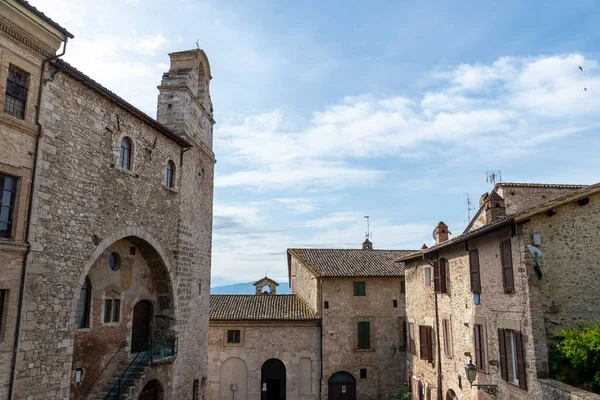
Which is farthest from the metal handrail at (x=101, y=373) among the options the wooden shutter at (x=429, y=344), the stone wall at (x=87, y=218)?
the wooden shutter at (x=429, y=344)

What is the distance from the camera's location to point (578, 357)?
11617mm

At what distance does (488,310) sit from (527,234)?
3744mm

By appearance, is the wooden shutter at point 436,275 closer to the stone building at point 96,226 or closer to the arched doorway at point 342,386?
the stone building at point 96,226

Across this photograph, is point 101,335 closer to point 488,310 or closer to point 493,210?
point 488,310

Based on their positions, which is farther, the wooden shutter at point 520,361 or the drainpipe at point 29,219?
the wooden shutter at point 520,361

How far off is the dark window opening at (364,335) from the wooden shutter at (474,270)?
1438 centimetres

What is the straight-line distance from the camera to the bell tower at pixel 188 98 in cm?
1962

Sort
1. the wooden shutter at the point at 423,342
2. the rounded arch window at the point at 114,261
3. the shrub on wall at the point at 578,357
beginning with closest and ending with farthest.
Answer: the shrub on wall at the point at 578,357 < the rounded arch window at the point at 114,261 < the wooden shutter at the point at 423,342

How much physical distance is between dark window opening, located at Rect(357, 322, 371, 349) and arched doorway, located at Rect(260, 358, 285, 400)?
5170 mm

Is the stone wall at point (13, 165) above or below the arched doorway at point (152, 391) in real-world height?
above

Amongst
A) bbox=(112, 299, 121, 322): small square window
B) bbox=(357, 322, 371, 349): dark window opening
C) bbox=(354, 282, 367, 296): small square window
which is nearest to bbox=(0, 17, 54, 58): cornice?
bbox=(112, 299, 121, 322): small square window

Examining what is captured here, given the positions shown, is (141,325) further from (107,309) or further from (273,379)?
(273,379)

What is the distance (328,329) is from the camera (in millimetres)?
29578

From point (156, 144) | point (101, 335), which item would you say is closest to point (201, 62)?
point (156, 144)
